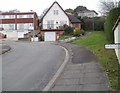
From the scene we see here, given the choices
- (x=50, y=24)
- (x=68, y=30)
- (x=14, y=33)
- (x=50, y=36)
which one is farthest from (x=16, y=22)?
(x=68, y=30)

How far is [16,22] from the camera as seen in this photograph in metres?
68.1

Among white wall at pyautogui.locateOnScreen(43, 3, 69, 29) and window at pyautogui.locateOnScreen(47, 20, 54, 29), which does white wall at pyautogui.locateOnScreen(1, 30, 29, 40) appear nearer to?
white wall at pyautogui.locateOnScreen(43, 3, 69, 29)

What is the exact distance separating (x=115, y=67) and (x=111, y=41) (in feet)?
36.3

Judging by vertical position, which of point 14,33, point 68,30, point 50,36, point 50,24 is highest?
point 50,24

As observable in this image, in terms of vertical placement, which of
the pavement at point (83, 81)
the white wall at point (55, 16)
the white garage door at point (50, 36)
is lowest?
the pavement at point (83, 81)

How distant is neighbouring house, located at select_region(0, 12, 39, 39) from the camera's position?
66.3m

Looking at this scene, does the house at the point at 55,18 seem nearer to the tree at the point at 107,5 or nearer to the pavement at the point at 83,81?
the tree at the point at 107,5

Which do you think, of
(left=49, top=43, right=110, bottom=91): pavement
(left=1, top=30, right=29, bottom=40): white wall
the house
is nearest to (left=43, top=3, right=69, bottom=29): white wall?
the house

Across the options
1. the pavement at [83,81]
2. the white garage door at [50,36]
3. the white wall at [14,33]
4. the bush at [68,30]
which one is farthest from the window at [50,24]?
the pavement at [83,81]

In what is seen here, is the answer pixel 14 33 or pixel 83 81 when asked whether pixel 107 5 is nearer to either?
pixel 14 33

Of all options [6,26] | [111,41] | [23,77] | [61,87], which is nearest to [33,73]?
[23,77]

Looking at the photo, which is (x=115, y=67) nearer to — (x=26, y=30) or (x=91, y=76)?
(x=91, y=76)

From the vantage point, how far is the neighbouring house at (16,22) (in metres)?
66.3

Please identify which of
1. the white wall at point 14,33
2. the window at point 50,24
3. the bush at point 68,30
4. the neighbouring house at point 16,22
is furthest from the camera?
the neighbouring house at point 16,22
